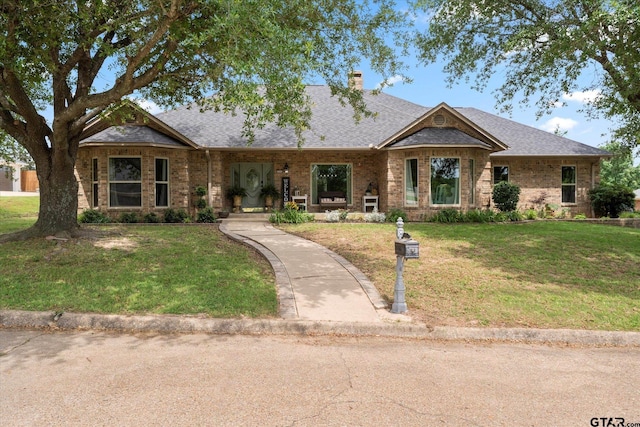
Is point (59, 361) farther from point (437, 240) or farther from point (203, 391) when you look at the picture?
point (437, 240)

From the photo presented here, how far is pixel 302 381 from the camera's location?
3607 mm

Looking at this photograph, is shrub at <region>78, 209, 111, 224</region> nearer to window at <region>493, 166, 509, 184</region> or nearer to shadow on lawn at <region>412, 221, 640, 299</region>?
shadow on lawn at <region>412, 221, 640, 299</region>

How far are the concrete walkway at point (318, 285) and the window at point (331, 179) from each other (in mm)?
7629

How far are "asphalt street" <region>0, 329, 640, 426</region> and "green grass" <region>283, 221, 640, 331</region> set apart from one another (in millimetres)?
871

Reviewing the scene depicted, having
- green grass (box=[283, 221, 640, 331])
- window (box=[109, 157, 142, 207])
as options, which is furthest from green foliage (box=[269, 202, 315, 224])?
window (box=[109, 157, 142, 207])

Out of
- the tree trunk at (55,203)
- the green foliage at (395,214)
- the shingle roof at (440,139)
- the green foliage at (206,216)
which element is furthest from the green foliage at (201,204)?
the shingle roof at (440,139)

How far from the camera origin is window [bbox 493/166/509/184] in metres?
18.8

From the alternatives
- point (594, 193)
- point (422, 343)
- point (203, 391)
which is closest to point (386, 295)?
point (422, 343)

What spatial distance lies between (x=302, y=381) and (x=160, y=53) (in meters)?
7.93

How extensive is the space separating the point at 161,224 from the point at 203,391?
474 inches

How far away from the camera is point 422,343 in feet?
15.5

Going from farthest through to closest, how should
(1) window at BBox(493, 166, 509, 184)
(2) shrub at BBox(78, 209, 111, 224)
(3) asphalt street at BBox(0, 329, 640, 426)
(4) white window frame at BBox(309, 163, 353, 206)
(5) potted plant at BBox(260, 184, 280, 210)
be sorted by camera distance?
(1) window at BBox(493, 166, 509, 184) < (4) white window frame at BBox(309, 163, 353, 206) < (5) potted plant at BBox(260, 184, 280, 210) < (2) shrub at BBox(78, 209, 111, 224) < (3) asphalt street at BBox(0, 329, 640, 426)

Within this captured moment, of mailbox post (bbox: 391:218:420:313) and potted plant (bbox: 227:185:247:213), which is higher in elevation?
potted plant (bbox: 227:185:247:213)

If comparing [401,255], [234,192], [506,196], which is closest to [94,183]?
[234,192]
